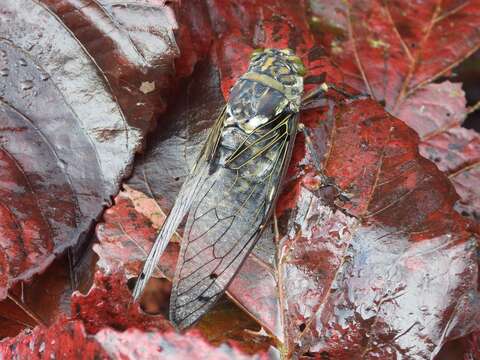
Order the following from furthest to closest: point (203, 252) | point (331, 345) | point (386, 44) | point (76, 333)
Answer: point (386, 44), point (203, 252), point (331, 345), point (76, 333)

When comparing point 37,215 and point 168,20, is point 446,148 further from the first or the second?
point 37,215

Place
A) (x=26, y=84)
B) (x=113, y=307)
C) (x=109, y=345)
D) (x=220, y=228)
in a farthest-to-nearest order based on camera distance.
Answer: (x=26, y=84) → (x=220, y=228) → (x=113, y=307) → (x=109, y=345)

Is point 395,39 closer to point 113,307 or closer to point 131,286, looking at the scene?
→ point 131,286

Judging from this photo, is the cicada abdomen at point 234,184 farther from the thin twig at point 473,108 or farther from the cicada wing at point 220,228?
the thin twig at point 473,108

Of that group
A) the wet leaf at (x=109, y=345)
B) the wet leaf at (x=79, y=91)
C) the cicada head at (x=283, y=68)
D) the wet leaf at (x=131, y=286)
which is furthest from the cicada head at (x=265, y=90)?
the wet leaf at (x=109, y=345)

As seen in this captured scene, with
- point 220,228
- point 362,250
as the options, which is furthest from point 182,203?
point 362,250

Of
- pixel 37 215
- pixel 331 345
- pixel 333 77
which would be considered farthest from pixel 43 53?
pixel 331 345

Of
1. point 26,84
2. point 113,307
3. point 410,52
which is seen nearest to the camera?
point 113,307
